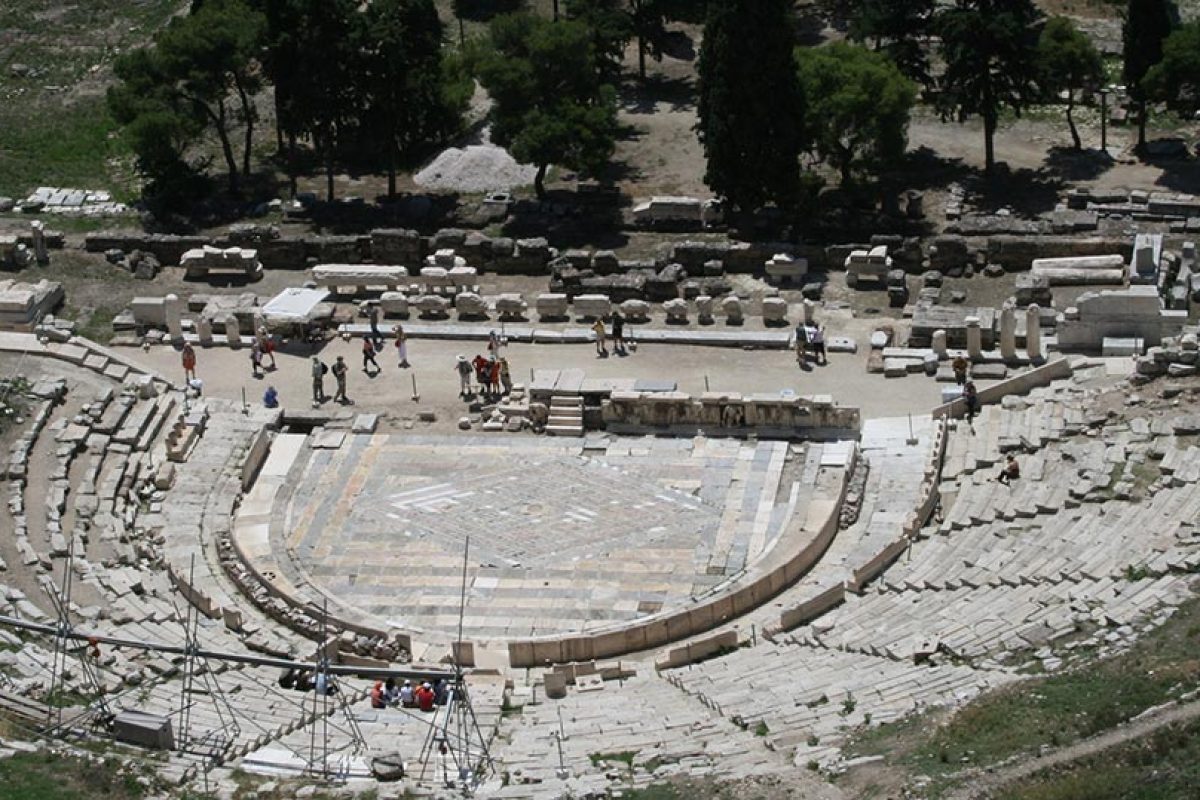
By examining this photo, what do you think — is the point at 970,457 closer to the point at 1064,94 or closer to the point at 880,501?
the point at 880,501

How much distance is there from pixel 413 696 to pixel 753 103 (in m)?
30.9

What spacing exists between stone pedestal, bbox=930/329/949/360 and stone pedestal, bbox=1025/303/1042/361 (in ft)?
7.12

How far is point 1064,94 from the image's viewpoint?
87000 mm

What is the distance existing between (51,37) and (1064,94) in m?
38.2

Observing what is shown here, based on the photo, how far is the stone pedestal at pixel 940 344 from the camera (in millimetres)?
66500

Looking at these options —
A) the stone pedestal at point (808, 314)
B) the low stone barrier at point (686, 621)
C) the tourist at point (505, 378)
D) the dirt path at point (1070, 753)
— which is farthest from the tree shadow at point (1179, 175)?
the dirt path at point (1070, 753)

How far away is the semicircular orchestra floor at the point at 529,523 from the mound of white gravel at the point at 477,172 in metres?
21.2

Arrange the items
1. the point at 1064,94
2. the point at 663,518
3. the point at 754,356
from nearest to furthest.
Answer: the point at 663,518
the point at 754,356
the point at 1064,94

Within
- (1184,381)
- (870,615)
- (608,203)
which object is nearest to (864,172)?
(608,203)

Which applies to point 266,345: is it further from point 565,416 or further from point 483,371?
point 565,416

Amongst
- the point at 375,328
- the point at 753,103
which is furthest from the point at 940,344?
the point at 375,328

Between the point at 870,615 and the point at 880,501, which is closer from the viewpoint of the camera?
the point at 870,615

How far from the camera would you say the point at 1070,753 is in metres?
41.8

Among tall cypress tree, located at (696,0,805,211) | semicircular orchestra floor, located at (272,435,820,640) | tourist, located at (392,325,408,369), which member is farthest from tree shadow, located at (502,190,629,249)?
semicircular orchestra floor, located at (272,435,820,640)
